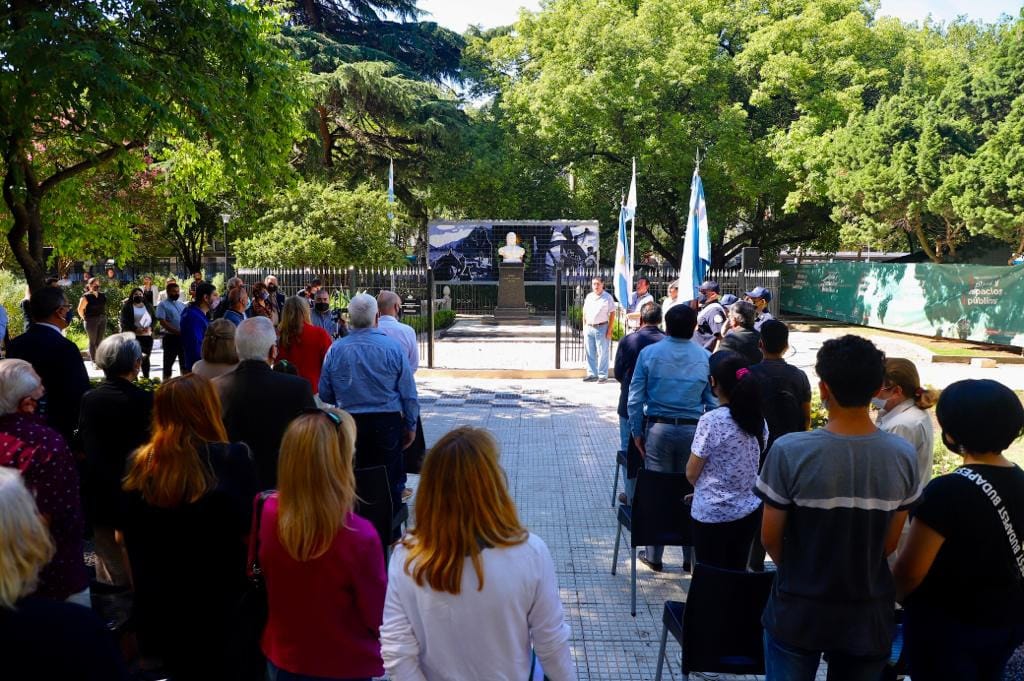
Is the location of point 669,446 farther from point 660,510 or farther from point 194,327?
point 194,327

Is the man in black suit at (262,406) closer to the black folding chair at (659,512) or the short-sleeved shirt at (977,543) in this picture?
the black folding chair at (659,512)

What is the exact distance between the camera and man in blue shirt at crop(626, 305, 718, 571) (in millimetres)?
5855

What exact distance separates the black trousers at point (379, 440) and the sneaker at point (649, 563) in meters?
1.86

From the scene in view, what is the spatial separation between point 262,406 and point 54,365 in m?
2.07

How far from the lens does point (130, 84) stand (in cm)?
741

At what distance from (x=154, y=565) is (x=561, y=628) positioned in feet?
5.82

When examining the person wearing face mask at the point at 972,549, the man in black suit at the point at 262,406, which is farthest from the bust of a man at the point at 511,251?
the person wearing face mask at the point at 972,549

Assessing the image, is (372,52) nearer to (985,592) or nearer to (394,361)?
(394,361)

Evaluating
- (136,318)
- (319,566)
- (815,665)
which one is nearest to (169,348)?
(136,318)

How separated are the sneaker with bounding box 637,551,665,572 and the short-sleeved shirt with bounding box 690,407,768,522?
160 cm

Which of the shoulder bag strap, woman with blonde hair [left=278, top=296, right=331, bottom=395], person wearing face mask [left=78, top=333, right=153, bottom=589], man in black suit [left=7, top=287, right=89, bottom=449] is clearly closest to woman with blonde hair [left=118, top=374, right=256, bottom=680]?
person wearing face mask [left=78, top=333, right=153, bottom=589]

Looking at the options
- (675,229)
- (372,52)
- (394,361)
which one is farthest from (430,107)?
(394,361)

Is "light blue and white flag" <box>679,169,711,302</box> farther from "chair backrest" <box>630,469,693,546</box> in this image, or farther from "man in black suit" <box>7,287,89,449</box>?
"man in black suit" <box>7,287,89,449</box>

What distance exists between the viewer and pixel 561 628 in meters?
2.48
